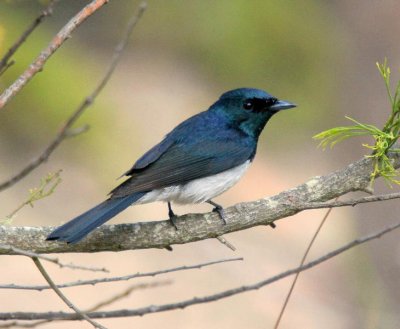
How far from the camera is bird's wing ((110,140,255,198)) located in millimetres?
3592

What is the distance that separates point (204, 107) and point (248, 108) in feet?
24.3

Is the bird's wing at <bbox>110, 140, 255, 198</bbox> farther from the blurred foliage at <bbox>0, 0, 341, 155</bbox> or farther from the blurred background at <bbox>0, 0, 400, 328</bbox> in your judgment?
the blurred foliage at <bbox>0, 0, 341, 155</bbox>

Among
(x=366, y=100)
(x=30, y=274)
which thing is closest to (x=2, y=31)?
(x=366, y=100)

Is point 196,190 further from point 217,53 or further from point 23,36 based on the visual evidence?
point 217,53

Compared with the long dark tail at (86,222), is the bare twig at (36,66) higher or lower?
higher

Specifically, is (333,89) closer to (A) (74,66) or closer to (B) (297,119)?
(B) (297,119)

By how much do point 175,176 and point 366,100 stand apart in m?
3.18

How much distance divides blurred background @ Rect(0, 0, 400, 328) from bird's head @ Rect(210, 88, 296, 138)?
1.87 m

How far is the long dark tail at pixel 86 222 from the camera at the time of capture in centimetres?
277

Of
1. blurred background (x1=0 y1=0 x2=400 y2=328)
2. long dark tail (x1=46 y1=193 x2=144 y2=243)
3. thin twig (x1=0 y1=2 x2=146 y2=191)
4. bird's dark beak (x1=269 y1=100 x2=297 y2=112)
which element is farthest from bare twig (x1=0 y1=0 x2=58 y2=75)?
blurred background (x1=0 y1=0 x2=400 y2=328)

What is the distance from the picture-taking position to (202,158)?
12.9 feet

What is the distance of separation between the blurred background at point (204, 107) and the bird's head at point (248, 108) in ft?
6.15

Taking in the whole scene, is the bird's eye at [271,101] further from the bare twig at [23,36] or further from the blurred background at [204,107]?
the bare twig at [23,36]

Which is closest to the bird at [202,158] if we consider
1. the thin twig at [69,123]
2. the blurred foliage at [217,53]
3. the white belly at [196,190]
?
the white belly at [196,190]
